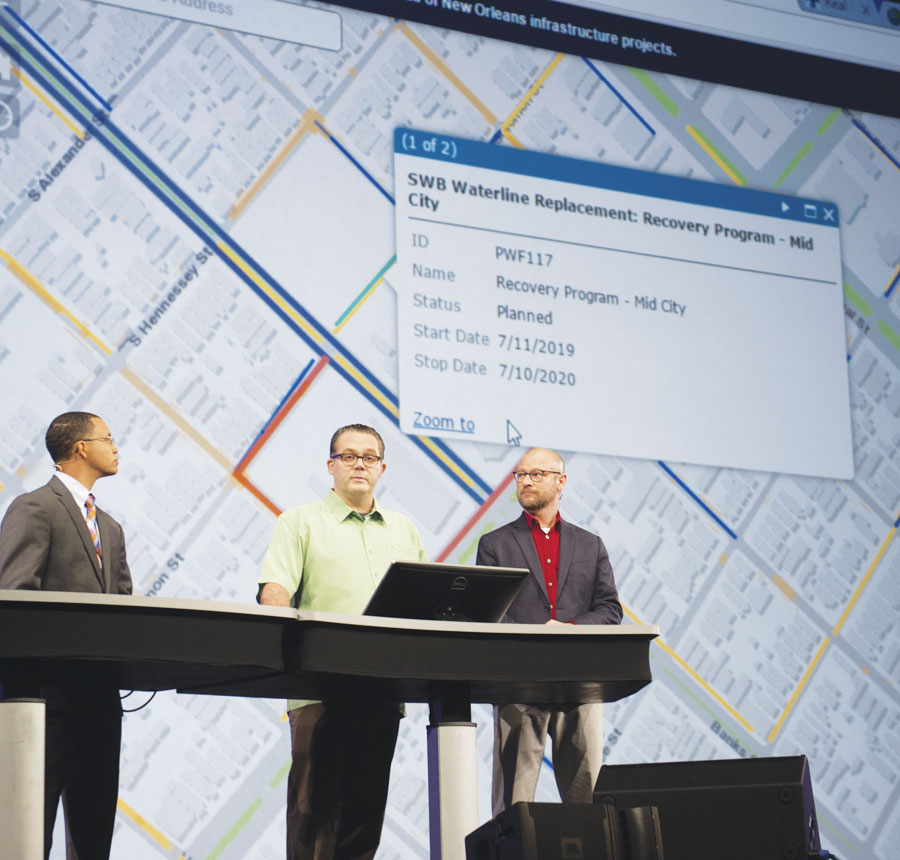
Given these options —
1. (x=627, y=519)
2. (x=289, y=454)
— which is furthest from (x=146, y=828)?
(x=627, y=519)

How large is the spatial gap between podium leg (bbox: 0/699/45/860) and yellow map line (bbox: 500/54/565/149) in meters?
2.97

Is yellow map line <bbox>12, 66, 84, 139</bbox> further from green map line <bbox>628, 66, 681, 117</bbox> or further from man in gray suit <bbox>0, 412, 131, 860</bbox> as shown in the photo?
green map line <bbox>628, 66, 681, 117</bbox>

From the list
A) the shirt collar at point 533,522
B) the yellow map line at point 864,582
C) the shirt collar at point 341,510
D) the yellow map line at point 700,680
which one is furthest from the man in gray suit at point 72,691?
the yellow map line at point 864,582

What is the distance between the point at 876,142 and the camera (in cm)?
535

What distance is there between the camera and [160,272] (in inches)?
157

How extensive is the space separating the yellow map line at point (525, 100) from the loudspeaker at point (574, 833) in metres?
2.93

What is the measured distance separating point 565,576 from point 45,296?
65.5 inches

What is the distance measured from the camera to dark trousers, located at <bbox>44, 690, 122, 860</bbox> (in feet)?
8.61

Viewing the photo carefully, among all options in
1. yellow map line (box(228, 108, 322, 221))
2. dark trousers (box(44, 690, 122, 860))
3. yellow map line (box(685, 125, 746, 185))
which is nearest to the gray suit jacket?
dark trousers (box(44, 690, 122, 860))

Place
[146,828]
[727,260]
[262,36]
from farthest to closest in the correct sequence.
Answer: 1. [727,260]
2. [262,36]
3. [146,828]

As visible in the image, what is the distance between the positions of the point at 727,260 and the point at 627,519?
1.06 metres

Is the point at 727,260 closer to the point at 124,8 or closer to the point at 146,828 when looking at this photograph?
the point at 124,8

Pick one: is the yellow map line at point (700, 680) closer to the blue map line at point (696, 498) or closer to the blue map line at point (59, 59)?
the blue map line at point (696, 498)

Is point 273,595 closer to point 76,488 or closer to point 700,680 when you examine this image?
point 76,488
